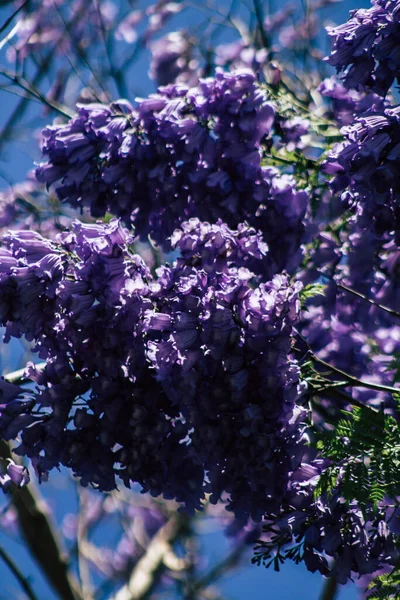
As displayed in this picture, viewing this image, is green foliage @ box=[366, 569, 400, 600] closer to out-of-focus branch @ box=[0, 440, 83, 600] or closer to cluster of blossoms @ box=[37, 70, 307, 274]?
cluster of blossoms @ box=[37, 70, 307, 274]

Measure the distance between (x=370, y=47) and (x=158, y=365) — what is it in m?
1.03

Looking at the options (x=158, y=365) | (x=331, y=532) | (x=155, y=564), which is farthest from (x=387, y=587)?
(x=155, y=564)

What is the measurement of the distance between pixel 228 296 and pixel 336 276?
1.27 metres

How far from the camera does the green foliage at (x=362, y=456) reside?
208 centimetres

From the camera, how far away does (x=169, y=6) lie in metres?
6.64

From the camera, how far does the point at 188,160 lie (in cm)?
266

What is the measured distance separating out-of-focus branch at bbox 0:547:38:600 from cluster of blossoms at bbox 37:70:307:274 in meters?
1.73

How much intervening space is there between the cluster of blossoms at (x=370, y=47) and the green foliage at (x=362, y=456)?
0.92 metres

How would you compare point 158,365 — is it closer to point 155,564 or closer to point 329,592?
point 329,592

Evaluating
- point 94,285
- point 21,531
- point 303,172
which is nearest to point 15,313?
point 94,285

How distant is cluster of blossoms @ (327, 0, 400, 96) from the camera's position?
2.39 m

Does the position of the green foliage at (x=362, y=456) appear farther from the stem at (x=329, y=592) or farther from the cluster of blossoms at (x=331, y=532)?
the stem at (x=329, y=592)

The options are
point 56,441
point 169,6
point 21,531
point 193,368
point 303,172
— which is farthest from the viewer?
point 169,6

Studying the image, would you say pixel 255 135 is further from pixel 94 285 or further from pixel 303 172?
pixel 94 285
